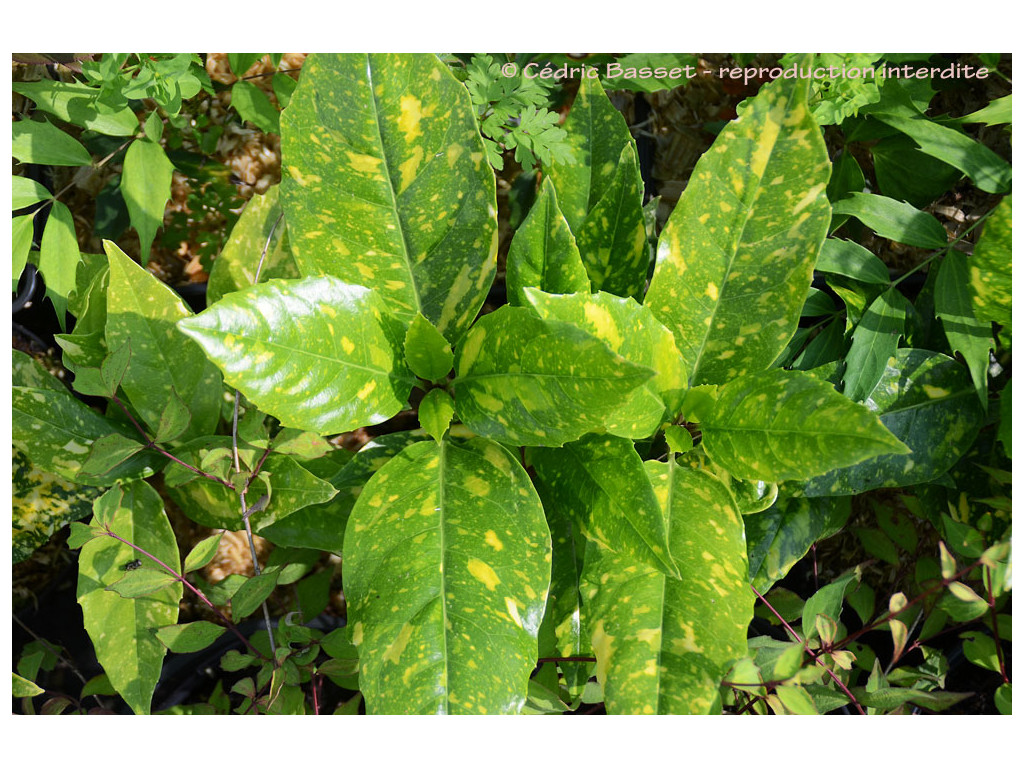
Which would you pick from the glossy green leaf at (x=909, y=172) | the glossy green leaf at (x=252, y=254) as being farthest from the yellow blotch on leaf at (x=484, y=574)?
the glossy green leaf at (x=909, y=172)

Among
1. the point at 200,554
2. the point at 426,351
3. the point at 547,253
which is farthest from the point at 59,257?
the point at 547,253

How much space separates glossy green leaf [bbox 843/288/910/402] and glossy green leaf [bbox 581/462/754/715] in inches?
10.2

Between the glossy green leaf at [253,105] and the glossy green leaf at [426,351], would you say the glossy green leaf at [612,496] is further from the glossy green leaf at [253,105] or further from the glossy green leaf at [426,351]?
the glossy green leaf at [253,105]

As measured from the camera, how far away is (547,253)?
2.49ft

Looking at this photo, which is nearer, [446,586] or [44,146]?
[446,586]

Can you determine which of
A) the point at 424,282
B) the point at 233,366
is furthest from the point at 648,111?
the point at 233,366

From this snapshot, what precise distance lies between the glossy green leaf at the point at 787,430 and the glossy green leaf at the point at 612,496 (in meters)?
0.11

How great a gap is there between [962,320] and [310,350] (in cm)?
81

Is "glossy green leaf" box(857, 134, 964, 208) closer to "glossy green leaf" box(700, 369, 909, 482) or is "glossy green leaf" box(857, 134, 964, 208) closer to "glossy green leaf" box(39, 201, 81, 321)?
"glossy green leaf" box(700, 369, 909, 482)

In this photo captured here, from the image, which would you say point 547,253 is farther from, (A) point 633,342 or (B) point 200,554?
(B) point 200,554

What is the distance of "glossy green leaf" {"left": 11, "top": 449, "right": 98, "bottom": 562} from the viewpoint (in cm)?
95

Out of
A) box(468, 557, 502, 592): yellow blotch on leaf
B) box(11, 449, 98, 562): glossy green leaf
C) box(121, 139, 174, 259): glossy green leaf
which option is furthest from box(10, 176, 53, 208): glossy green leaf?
box(468, 557, 502, 592): yellow blotch on leaf

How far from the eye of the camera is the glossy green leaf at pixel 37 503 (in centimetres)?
95

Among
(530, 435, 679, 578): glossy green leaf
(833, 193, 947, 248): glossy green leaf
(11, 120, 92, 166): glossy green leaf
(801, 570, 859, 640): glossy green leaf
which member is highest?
(11, 120, 92, 166): glossy green leaf
